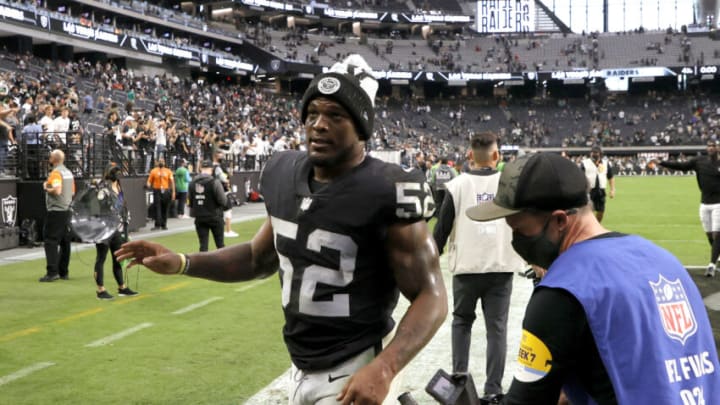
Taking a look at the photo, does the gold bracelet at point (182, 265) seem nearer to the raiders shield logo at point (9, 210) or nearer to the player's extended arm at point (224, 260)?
the player's extended arm at point (224, 260)

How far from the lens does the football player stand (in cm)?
282

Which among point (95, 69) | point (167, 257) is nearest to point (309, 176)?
point (167, 257)

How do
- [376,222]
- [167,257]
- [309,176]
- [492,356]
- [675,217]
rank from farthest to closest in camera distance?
[675,217] < [492,356] < [167,257] < [309,176] < [376,222]

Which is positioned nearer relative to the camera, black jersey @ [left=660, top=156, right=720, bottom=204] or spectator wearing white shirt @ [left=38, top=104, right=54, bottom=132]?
black jersey @ [left=660, top=156, right=720, bottom=204]

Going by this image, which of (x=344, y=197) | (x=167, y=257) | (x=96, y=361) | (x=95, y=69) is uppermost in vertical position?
(x=95, y=69)

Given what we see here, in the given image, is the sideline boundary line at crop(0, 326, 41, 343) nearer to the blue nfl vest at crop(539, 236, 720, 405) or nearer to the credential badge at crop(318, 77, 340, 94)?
the credential badge at crop(318, 77, 340, 94)

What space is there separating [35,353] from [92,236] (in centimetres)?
136

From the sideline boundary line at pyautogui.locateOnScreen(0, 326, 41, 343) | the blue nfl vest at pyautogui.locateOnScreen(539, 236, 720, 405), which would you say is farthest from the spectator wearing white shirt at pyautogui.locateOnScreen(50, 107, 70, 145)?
the blue nfl vest at pyautogui.locateOnScreen(539, 236, 720, 405)

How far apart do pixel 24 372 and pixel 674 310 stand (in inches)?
248

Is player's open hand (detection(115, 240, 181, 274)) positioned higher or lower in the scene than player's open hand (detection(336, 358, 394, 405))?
higher

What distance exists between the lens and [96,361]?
746cm

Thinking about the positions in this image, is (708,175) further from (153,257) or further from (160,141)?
(160,141)

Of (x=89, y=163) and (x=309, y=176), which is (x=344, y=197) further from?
(x=89, y=163)

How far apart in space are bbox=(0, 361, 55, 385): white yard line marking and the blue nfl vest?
593 cm
